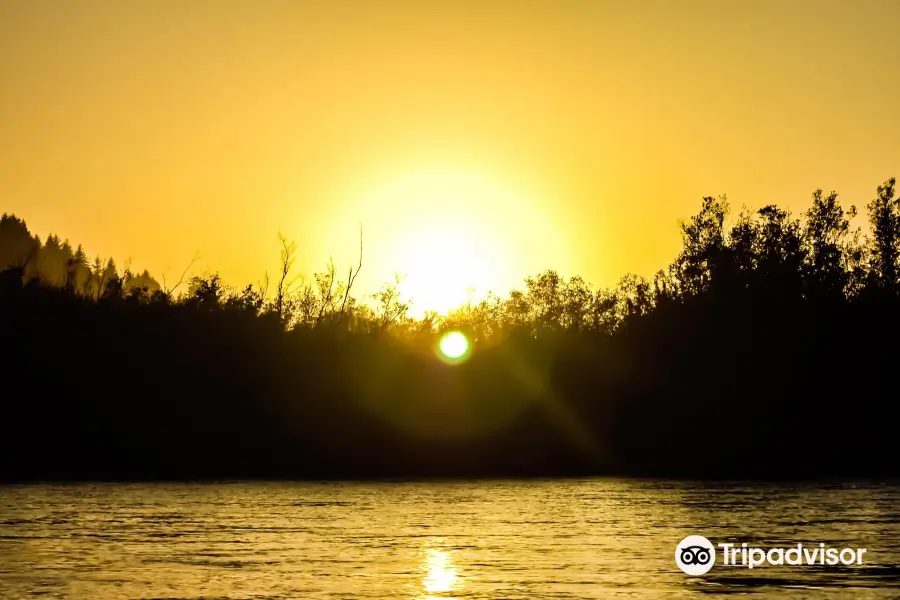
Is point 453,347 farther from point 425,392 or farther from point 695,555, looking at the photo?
point 695,555

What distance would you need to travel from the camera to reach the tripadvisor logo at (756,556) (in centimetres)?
→ 2581

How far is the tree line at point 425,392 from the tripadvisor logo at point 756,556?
34.8m

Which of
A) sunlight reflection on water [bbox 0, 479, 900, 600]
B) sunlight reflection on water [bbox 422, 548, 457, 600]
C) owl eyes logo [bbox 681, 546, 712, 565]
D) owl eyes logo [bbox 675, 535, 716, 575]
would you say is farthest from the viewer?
owl eyes logo [bbox 681, 546, 712, 565]

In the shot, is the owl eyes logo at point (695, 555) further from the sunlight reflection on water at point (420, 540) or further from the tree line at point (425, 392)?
the tree line at point (425, 392)

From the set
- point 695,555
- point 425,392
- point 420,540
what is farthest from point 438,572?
point 425,392

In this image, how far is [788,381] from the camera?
67688mm

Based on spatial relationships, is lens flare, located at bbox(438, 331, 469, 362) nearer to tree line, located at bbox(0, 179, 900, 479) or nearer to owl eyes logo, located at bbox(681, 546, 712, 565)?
tree line, located at bbox(0, 179, 900, 479)

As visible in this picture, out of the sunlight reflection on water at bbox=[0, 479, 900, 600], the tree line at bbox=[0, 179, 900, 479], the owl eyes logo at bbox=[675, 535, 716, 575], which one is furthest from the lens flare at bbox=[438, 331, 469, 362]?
the owl eyes logo at bbox=[675, 535, 716, 575]

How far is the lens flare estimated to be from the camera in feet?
220

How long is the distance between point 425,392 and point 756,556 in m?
39.7

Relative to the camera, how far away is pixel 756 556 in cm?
2697

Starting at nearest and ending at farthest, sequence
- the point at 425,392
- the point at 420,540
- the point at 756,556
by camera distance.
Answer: the point at 756,556 → the point at 420,540 → the point at 425,392

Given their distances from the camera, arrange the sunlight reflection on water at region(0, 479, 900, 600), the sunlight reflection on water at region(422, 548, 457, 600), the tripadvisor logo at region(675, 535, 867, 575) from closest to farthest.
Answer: the sunlight reflection on water at region(422, 548, 457, 600), the sunlight reflection on water at region(0, 479, 900, 600), the tripadvisor logo at region(675, 535, 867, 575)

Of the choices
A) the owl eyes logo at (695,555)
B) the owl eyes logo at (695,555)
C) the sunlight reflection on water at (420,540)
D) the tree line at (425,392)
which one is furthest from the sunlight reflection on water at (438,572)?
the tree line at (425,392)
